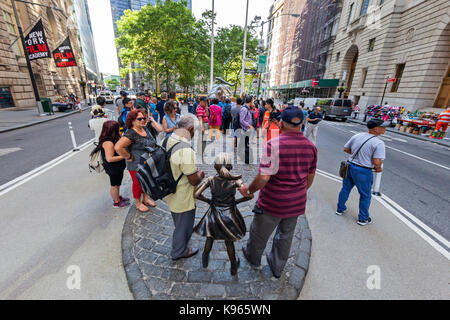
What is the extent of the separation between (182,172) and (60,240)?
2.66 meters

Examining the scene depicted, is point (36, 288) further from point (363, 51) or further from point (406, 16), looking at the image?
point (363, 51)

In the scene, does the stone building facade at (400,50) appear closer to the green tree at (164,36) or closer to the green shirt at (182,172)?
the green tree at (164,36)

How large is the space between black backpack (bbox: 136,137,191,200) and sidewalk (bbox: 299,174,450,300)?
2.16 meters

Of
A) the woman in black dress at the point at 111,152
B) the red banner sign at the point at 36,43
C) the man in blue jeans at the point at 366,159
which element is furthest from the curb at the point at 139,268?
the red banner sign at the point at 36,43

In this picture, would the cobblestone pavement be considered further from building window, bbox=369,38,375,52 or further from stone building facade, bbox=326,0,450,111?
building window, bbox=369,38,375,52

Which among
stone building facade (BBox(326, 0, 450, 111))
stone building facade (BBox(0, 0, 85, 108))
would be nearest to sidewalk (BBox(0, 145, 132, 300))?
stone building facade (BBox(0, 0, 85, 108))

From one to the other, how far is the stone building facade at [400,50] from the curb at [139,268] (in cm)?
2446

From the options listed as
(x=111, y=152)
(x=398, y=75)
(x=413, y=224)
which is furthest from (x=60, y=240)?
(x=398, y=75)

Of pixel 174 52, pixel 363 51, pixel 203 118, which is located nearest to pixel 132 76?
pixel 174 52

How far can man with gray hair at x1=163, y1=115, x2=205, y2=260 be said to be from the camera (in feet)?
7.83

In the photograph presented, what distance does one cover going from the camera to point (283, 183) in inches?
89.0

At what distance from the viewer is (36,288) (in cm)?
255

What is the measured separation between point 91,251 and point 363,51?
35.4 metres

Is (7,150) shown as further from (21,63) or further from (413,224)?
(21,63)
